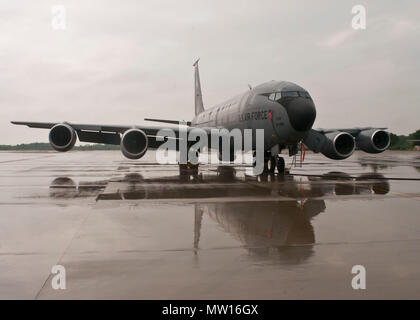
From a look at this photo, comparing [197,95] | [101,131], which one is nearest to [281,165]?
[101,131]

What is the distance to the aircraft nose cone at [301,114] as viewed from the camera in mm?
14828

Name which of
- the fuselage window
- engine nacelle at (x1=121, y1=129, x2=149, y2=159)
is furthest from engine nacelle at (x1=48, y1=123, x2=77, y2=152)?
the fuselage window

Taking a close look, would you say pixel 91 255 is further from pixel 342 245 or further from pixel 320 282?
pixel 342 245

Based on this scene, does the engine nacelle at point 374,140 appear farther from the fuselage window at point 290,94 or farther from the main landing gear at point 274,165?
the fuselage window at point 290,94

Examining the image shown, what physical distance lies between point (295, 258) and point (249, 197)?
203 inches

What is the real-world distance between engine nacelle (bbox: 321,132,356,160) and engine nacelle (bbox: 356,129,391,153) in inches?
76.0

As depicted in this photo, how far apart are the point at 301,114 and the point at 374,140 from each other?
7.92 metres

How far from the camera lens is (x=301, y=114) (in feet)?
48.6

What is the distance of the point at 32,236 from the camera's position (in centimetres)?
557

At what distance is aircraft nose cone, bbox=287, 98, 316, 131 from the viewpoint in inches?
584

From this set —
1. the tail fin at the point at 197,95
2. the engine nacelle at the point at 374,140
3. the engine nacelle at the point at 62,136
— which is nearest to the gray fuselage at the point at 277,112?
the engine nacelle at the point at 374,140

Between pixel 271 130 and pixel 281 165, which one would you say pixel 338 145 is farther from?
pixel 271 130

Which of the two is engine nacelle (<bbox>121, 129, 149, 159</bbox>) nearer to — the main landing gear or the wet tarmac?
the main landing gear

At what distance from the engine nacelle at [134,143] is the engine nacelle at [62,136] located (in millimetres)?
3475
